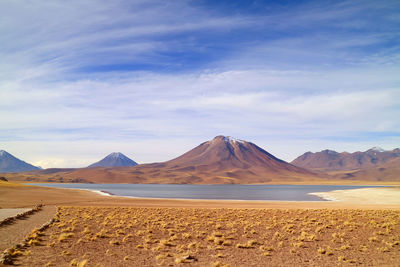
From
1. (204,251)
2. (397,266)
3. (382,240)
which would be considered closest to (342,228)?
(382,240)

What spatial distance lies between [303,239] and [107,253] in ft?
31.5

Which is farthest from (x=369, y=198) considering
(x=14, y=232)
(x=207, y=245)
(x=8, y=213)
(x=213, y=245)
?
(x=14, y=232)

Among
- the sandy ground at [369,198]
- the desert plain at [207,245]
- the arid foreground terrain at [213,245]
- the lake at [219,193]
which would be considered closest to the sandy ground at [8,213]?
the desert plain at [207,245]

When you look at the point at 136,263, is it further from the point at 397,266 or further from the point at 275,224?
the point at 275,224

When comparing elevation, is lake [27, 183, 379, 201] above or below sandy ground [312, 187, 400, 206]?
below

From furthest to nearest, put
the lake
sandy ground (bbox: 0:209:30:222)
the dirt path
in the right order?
the lake
sandy ground (bbox: 0:209:30:222)
the dirt path

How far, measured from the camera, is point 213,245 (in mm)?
15484

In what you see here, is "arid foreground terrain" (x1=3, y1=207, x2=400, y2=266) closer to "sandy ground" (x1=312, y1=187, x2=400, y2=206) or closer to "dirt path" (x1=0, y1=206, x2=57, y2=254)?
"dirt path" (x1=0, y1=206, x2=57, y2=254)

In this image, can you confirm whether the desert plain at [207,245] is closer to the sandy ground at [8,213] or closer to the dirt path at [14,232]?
the dirt path at [14,232]

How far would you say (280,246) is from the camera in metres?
15.2

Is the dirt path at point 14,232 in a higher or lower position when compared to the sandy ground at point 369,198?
lower

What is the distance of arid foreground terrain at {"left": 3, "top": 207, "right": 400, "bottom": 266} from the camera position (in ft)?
41.3

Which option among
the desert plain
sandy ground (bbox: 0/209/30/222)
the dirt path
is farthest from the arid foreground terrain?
sandy ground (bbox: 0/209/30/222)

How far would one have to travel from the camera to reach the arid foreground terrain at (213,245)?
12586 mm
